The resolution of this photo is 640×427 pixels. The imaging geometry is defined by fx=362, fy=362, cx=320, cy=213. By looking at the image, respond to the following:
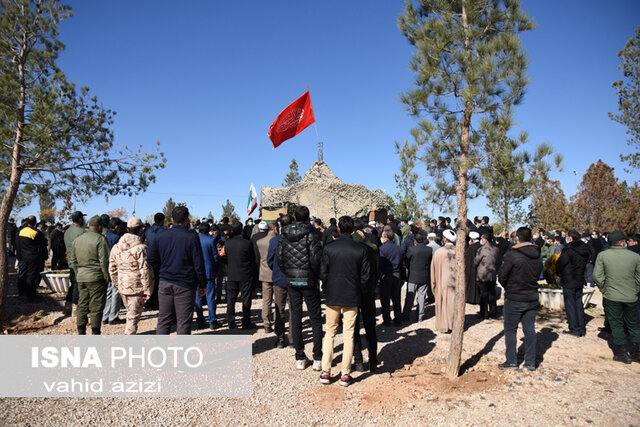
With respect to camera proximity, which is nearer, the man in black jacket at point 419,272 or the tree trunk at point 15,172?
the tree trunk at point 15,172

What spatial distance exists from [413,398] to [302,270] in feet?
6.94

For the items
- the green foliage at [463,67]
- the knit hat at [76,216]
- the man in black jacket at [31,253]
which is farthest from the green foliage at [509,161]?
the man in black jacket at [31,253]

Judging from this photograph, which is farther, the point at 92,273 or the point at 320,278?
the point at 92,273

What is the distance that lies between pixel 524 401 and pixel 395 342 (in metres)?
2.52

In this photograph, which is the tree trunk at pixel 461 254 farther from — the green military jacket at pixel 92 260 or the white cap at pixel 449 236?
the green military jacket at pixel 92 260

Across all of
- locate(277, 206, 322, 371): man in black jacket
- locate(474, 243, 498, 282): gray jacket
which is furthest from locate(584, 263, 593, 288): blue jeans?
locate(277, 206, 322, 371): man in black jacket

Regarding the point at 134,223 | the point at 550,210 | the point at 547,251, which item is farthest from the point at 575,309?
the point at 550,210

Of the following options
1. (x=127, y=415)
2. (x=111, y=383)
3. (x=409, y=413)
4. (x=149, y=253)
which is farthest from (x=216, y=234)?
(x=409, y=413)

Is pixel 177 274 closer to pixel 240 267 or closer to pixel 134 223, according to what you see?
pixel 134 223

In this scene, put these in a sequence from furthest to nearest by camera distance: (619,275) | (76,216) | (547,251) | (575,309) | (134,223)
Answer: (547,251), (575,309), (76,216), (619,275), (134,223)

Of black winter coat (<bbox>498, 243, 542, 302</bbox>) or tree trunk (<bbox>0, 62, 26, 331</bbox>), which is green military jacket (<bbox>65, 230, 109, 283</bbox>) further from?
black winter coat (<bbox>498, 243, 542, 302</bbox>)

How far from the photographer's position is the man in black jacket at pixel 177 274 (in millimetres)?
4969

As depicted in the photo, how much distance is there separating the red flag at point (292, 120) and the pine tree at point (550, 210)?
25.9m

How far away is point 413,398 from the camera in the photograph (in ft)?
14.5
